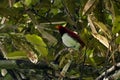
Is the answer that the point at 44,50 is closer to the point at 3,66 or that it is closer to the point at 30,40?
the point at 30,40

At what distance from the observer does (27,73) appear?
1.24m

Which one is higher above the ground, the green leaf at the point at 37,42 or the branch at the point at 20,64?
the green leaf at the point at 37,42

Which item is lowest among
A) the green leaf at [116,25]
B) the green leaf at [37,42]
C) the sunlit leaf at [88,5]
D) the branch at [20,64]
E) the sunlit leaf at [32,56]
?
the branch at [20,64]

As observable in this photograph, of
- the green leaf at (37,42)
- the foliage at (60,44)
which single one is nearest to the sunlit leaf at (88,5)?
the foliage at (60,44)

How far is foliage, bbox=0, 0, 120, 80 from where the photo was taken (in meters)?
0.90

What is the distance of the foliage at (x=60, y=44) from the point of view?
902mm

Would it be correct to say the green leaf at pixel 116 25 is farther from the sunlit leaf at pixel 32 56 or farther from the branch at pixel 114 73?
the sunlit leaf at pixel 32 56

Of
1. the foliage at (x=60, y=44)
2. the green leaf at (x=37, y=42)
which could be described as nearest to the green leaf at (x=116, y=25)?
the foliage at (x=60, y=44)

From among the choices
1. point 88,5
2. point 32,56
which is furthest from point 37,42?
point 88,5

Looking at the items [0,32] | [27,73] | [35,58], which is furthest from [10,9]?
[27,73]

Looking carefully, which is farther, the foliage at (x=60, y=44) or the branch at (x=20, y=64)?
the branch at (x=20, y=64)

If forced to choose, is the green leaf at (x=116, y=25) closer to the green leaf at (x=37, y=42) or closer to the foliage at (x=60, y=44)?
the foliage at (x=60, y=44)

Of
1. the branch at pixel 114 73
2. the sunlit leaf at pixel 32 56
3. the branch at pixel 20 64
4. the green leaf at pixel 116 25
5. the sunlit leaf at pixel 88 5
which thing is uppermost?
the sunlit leaf at pixel 88 5

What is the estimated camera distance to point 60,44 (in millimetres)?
1131
